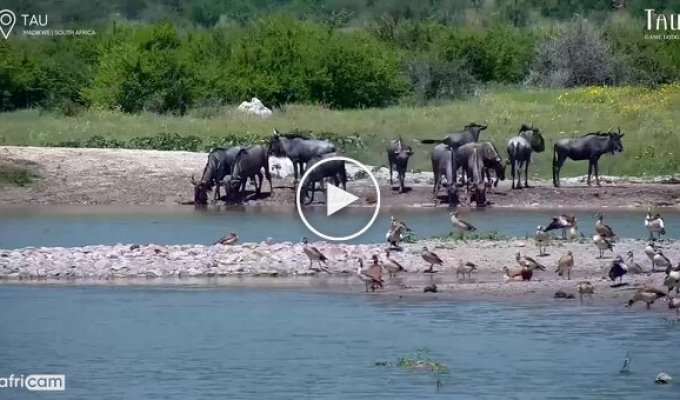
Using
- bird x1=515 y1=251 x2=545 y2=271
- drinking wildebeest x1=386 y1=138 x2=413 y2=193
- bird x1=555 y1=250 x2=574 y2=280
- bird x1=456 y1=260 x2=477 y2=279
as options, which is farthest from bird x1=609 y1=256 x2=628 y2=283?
drinking wildebeest x1=386 y1=138 x2=413 y2=193

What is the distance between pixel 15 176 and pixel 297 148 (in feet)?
18.1

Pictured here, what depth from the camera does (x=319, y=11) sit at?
65312 millimetres

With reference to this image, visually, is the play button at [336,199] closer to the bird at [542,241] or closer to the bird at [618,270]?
the bird at [542,241]

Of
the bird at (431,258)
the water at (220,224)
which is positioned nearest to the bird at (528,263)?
the bird at (431,258)

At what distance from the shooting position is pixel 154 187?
33938mm

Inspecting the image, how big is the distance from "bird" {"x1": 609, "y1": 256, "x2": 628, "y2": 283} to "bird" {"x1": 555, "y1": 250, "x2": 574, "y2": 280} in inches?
23.0

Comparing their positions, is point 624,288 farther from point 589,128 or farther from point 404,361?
point 589,128

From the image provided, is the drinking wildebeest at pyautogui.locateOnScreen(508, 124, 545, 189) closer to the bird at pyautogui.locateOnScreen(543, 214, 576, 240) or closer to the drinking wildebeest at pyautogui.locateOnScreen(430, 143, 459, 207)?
the drinking wildebeest at pyautogui.locateOnScreen(430, 143, 459, 207)

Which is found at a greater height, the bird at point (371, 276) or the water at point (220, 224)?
the water at point (220, 224)

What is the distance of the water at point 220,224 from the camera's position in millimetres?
27250

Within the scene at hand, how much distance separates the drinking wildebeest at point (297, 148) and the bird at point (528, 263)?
433 inches

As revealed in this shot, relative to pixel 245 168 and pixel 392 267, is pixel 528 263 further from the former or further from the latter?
pixel 245 168

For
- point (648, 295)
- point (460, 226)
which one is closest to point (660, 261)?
point (648, 295)

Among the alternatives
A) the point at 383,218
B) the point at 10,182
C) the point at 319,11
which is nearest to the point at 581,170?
the point at 383,218
